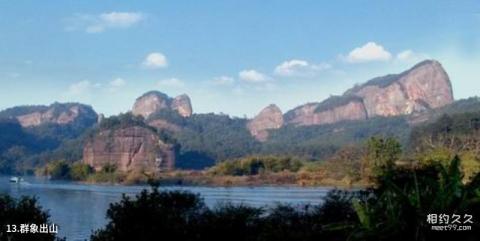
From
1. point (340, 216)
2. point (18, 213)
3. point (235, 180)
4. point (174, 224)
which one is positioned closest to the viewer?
point (174, 224)

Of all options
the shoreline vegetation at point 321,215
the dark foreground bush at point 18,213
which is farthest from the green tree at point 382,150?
the dark foreground bush at point 18,213

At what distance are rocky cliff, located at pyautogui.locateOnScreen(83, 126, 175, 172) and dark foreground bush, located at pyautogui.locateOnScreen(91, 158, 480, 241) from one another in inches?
4820

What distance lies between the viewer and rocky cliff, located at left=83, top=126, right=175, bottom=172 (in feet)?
474

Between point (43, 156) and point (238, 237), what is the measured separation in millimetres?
166303

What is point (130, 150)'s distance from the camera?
147125 mm

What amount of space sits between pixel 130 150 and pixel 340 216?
129 meters

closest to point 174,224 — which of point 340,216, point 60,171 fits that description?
point 340,216

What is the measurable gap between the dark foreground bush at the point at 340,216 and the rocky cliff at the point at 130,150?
12242cm

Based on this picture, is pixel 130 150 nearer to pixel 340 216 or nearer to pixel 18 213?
pixel 340 216

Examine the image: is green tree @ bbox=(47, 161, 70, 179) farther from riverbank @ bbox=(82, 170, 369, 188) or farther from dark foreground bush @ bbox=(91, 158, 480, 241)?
dark foreground bush @ bbox=(91, 158, 480, 241)

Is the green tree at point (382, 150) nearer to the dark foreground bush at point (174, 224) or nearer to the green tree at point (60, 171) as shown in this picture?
the dark foreground bush at point (174, 224)

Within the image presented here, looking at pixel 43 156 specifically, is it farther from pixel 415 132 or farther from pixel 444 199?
pixel 444 199

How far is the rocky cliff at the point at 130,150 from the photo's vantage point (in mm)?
144375

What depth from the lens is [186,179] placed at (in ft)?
348
